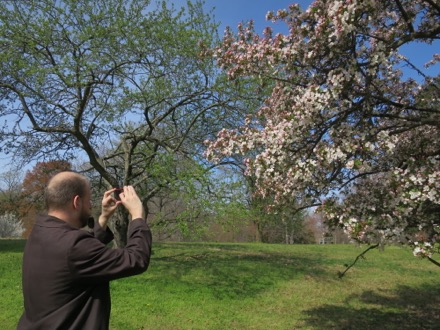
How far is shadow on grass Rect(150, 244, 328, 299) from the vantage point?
10102 millimetres

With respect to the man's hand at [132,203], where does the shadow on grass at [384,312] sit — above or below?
below

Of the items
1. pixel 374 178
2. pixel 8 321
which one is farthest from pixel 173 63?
pixel 8 321

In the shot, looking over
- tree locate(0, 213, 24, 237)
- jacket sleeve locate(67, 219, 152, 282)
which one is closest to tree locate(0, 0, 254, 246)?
jacket sleeve locate(67, 219, 152, 282)

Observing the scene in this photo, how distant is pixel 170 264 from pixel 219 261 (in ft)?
6.28

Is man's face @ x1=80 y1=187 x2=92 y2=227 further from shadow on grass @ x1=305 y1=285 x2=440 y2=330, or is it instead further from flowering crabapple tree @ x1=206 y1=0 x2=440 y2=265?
shadow on grass @ x1=305 y1=285 x2=440 y2=330

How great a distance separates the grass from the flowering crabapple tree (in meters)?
2.77

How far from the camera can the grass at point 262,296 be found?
7809mm

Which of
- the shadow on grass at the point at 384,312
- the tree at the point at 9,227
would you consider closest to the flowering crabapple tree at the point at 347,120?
the shadow on grass at the point at 384,312

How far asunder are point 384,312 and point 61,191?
8521 millimetres

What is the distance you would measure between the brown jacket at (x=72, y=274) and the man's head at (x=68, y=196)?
0.08m

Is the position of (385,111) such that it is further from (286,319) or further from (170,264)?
(170,264)

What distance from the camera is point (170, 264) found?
1289cm

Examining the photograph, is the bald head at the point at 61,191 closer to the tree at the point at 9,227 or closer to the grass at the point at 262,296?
the grass at the point at 262,296

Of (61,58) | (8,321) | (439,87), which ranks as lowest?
(8,321)
